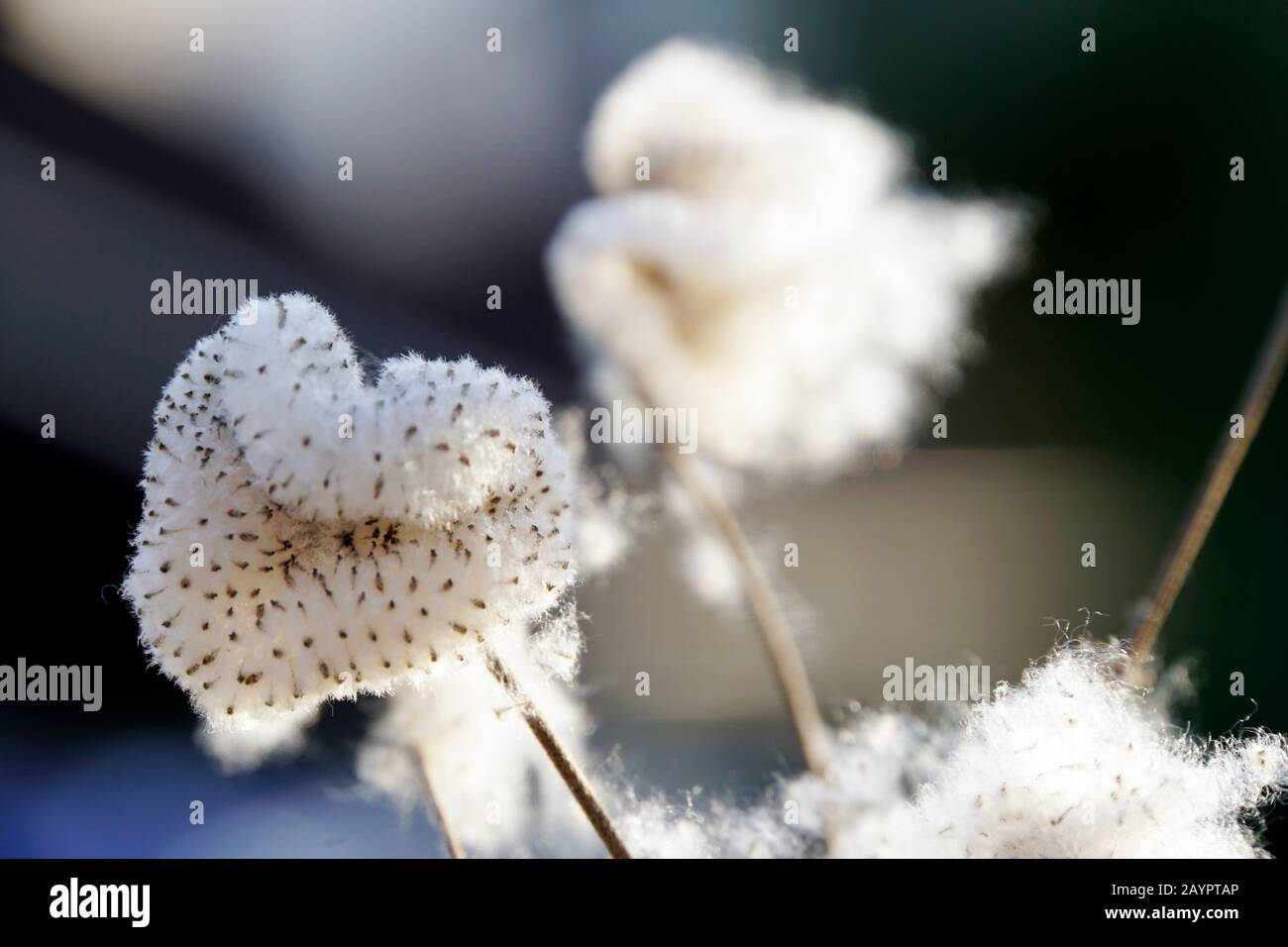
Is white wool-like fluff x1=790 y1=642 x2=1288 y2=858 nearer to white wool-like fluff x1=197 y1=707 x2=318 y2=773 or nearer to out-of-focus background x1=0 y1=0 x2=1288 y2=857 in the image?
out-of-focus background x1=0 y1=0 x2=1288 y2=857

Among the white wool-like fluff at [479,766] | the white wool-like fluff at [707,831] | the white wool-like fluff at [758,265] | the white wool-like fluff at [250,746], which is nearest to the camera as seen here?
the white wool-like fluff at [707,831]

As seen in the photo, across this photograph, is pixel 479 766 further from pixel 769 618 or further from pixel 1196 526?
pixel 1196 526

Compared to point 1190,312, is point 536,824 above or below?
below

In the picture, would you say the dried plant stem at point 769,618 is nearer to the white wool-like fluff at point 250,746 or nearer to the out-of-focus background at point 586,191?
the out-of-focus background at point 586,191

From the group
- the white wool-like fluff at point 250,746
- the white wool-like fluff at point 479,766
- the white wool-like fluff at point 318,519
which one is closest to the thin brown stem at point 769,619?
the white wool-like fluff at point 479,766

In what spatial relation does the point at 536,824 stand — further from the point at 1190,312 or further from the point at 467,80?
the point at 1190,312

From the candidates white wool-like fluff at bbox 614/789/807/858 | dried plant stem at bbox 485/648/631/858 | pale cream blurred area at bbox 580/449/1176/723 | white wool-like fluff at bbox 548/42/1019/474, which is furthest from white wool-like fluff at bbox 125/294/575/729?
white wool-like fluff at bbox 548/42/1019/474
